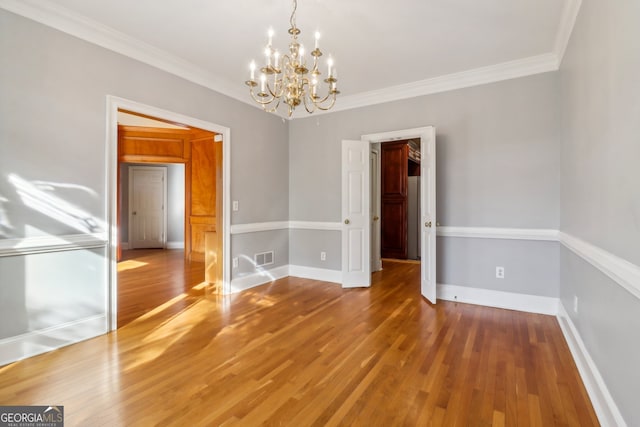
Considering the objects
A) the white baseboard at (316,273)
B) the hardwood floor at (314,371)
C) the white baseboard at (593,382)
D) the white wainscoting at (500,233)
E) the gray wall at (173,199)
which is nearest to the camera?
the white baseboard at (593,382)

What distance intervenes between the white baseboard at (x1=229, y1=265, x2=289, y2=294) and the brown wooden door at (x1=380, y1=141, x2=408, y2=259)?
258 cm

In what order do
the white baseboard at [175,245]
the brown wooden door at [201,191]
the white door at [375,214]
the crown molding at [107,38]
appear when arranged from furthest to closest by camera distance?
1. the white baseboard at [175,245]
2. the brown wooden door at [201,191]
3. the white door at [375,214]
4. the crown molding at [107,38]

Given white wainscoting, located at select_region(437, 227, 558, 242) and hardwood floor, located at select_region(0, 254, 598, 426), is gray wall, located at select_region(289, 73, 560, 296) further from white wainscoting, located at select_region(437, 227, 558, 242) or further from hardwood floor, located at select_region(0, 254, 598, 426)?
hardwood floor, located at select_region(0, 254, 598, 426)

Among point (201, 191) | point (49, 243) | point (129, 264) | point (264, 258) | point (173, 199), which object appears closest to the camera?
point (49, 243)

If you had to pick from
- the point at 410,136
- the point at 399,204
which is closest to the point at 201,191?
the point at 399,204

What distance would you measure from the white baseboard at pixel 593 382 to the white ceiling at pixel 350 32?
2.59 metres

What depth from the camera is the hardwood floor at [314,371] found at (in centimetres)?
172

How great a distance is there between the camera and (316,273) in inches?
193

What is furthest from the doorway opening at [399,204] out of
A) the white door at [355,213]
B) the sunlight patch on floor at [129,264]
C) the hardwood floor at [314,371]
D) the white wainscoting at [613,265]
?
the sunlight patch on floor at [129,264]

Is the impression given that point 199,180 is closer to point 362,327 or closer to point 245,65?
point 245,65

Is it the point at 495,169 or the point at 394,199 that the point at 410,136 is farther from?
the point at 394,199

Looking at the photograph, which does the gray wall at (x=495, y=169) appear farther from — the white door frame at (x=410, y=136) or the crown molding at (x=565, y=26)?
the crown molding at (x=565, y=26)

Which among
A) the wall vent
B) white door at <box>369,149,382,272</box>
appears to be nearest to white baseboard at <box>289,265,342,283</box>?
the wall vent

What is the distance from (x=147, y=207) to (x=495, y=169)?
8.22 meters
